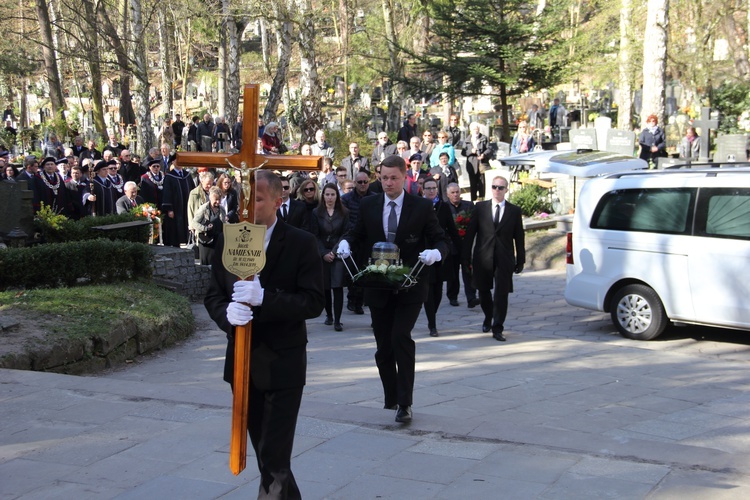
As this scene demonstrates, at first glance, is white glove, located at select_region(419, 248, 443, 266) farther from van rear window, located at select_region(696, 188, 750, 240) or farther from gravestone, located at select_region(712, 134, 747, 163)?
gravestone, located at select_region(712, 134, 747, 163)

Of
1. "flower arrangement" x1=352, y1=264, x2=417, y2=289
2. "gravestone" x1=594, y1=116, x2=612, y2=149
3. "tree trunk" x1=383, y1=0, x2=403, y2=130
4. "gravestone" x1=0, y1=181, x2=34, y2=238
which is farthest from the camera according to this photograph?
"tree trunk" x1=383, y1=0, x2=403, y2=130

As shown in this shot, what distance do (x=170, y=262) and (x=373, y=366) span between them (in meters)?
4.67

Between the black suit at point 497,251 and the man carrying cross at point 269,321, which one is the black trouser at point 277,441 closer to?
the man carrying cross at point 269,321

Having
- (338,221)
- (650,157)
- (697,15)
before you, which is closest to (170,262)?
(338,221)

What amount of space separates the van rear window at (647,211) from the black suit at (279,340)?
7.05 metres

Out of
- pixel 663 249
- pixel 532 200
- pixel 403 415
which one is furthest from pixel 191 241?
pixel 403 415

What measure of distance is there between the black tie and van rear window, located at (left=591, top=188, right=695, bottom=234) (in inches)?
187

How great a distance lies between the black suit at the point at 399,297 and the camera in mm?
6598

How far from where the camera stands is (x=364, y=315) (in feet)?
42.1

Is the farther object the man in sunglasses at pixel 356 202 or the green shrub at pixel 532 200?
the green shrub at pixel 532 200

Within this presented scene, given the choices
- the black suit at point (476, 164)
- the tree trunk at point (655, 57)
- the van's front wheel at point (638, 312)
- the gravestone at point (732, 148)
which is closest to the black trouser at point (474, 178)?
the black suit at point (476, 164)

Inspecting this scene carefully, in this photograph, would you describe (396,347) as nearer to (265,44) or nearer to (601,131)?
(601,131)

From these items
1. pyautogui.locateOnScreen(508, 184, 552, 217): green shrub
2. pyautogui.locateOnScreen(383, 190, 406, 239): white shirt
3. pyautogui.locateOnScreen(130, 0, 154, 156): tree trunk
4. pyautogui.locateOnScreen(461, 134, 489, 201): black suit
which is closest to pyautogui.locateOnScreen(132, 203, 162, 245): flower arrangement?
pyautogui.locateOnScreen(383, 190, 406, 239): white shirt

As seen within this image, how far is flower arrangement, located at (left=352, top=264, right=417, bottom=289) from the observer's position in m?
6.47
